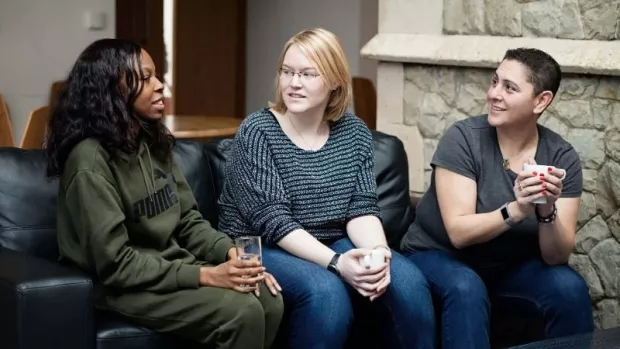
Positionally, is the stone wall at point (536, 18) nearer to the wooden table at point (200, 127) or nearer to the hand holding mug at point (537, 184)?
the hand holding mug at point (537, 184)

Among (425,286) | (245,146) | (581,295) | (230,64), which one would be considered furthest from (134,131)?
(230,64)

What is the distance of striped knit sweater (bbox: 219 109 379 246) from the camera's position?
303cm

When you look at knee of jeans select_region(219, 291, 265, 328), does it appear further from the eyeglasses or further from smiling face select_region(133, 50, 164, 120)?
the eyeglasses

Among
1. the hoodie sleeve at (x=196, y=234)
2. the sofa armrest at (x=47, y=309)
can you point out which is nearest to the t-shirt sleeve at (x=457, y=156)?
the hoodie sleeve at (x=196, y=234)

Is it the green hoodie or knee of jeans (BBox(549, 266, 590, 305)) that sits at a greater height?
the green hoodie

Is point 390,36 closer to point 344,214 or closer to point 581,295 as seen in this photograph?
point 344,214

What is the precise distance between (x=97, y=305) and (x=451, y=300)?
98 centimetres

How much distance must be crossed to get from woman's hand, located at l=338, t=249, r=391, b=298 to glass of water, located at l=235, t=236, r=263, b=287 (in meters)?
0.34

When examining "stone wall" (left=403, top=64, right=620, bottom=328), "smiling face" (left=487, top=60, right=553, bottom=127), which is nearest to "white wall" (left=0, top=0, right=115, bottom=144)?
"stone wall" (left=403, top=64, right=620, bottom=328)

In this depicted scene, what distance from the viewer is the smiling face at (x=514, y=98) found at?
3.15m

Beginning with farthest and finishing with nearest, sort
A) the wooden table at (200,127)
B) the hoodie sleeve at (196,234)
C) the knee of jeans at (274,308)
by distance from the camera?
the wooden table at (200,127) < the hoodie sleeve at (196,234) < the knee of jeans at (274,308)

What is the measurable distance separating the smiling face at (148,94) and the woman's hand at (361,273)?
25.7 inches

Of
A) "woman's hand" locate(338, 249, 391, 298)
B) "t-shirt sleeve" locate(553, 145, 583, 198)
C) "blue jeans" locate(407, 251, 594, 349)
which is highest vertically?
"t-shirt sleeve" locate(553, 145, 583, 198)

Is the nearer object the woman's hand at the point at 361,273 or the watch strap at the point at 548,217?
the woman's hand at the point at 361,273
